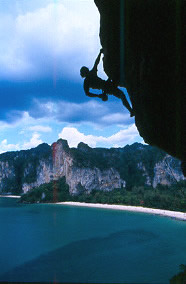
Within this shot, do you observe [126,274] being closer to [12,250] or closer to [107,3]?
[12,250]

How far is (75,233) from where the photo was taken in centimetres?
3566

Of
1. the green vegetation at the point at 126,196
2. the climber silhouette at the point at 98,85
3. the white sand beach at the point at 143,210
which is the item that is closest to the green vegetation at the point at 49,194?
the green vegetation at the point at 126,196

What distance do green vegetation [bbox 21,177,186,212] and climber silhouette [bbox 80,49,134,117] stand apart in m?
50.5

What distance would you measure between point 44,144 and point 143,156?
100 m

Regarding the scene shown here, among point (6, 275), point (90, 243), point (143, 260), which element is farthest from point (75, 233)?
point (6, 275)

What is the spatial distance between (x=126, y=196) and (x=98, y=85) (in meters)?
67.3

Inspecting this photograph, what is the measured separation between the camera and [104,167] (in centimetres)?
9700

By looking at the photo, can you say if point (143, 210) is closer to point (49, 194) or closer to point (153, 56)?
point (49, 194)

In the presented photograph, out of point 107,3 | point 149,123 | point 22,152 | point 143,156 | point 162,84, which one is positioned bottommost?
point 149,123

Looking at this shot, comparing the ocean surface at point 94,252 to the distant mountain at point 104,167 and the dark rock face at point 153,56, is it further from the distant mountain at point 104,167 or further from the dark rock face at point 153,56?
the distant mountain at point 104,167

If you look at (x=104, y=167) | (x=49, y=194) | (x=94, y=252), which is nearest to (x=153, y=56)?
(x=94, y=252)

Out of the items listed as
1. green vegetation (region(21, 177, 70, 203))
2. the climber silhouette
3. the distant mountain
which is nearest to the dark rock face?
the climber silhouette

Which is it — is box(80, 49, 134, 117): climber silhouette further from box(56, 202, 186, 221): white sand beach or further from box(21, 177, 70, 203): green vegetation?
box(21, 177, 70, 203): green vegetation

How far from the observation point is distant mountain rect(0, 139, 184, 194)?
3285 inches
